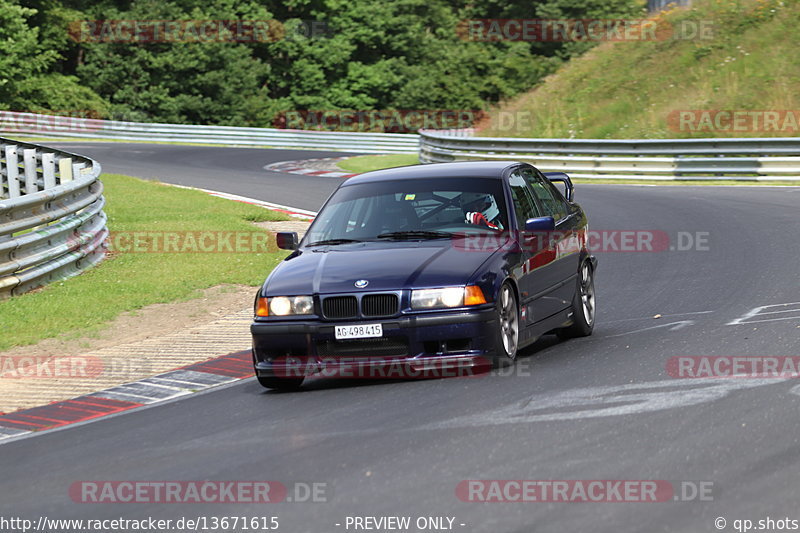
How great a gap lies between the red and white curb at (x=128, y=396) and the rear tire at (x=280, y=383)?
2.21ft

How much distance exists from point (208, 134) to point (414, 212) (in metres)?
38.7

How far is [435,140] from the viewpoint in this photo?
108ft

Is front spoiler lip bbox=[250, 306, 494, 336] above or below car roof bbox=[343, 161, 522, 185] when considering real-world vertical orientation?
below

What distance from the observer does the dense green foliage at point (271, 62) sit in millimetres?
56969

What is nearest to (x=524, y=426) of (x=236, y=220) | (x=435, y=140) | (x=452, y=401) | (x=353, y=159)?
(x=452, y=401)

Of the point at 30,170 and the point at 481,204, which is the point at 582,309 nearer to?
the point at 481,204

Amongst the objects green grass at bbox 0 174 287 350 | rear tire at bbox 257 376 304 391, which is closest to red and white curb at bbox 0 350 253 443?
rear tire at bbox 257 376 304 391

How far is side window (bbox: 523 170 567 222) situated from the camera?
1047 centimetres

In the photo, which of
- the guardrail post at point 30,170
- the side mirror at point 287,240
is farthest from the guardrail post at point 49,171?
the side mirror at point 287,240

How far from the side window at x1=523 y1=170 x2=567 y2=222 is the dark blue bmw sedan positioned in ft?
0.11

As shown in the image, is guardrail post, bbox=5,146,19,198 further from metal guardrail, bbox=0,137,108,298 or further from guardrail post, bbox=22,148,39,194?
metal guardrail, bbox=0,137,108,298

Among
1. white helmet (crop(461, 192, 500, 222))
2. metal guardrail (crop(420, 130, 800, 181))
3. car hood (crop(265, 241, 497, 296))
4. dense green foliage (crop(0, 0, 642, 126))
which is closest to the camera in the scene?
car hood (crop(265, 241, 497, 296))

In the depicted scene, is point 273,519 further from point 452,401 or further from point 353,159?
point 353,159

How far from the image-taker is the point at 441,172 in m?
9.93
